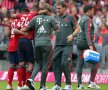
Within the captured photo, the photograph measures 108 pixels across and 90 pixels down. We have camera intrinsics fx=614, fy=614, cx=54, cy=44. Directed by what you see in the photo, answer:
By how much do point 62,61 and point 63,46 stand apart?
0.42 metres

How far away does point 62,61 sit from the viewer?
16.3m

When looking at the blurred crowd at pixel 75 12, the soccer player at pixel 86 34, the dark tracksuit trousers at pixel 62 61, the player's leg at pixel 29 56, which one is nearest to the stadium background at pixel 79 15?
the blurred crowd at pixel 75 12

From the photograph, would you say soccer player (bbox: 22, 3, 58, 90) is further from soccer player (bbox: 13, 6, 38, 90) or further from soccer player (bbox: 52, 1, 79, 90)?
soccer player (bbox: 52, 1, 79, 90)

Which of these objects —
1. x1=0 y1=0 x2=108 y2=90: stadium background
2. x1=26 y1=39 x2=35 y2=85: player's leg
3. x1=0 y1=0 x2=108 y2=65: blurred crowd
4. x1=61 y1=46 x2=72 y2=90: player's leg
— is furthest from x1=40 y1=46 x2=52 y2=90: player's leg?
x1=0 y1=0 x2=108 y2=65: blurred crowd

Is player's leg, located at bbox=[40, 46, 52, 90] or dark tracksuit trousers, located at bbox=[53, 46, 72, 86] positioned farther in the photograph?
dark tracksuit trousers, located at bbox=[53, 46, 72, 86]

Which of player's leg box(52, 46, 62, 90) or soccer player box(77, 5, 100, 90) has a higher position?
soccer player box(77, 5, 100, 90)

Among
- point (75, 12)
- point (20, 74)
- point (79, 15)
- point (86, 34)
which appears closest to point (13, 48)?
point (20, 74)

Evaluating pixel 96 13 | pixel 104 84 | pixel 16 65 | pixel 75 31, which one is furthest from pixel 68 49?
pixel 96 13

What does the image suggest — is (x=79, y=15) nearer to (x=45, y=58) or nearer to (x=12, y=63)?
(x=12, y=63)

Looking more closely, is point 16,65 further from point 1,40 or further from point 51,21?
point 1,40

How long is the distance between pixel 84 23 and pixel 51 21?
5.27 ft

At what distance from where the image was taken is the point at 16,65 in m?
17.2

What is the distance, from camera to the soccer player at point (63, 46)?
16.3 meters

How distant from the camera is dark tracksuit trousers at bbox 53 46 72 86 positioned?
1628 centimetres
